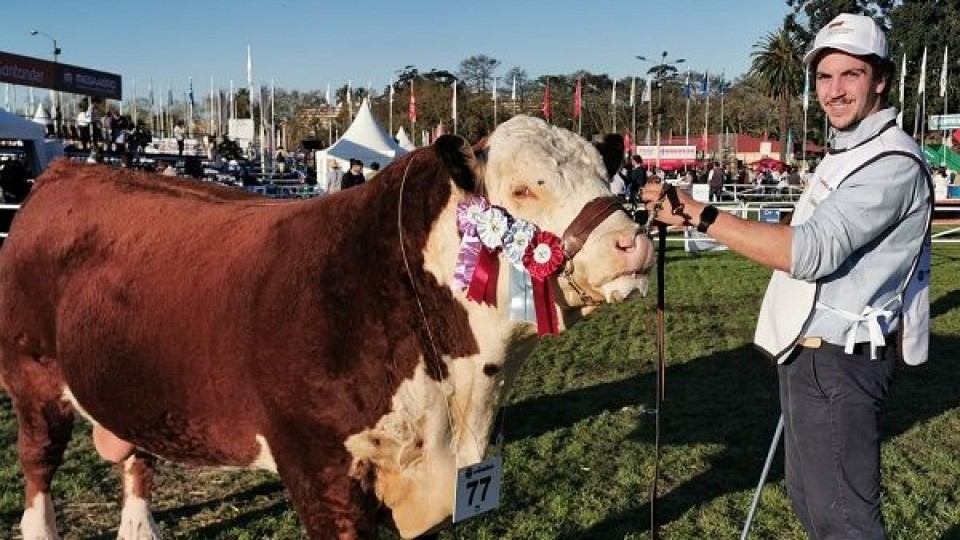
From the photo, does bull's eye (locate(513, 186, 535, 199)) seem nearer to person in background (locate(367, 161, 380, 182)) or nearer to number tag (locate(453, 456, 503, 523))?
person in background (locate(367, 161, 380, 182))

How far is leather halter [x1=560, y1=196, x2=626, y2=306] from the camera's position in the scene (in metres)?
2.54

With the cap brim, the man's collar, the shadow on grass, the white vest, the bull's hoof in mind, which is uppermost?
the cap brim

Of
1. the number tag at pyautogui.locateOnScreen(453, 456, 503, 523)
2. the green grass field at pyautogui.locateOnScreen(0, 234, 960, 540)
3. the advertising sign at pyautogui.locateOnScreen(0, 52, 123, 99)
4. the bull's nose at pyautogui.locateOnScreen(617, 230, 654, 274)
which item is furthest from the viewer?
the advertising sign at pyautogui.locateOnScreen(0, 52, 123, 99)

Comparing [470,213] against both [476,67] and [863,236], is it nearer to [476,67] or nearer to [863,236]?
[863,236]

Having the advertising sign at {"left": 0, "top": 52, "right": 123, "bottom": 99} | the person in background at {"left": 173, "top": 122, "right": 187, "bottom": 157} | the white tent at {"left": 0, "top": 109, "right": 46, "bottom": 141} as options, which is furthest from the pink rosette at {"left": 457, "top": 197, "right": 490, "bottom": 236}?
the advertising sign at {"left": 0, "top": 52, "right": 123, "bottom": 99}

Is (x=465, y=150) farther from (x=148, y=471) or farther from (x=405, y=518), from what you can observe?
(x=148, y=471)

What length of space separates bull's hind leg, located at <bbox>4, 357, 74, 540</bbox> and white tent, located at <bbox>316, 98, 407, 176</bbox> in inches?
913

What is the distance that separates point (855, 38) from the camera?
2678 mm

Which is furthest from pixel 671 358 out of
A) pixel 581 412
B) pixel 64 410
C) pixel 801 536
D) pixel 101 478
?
pixel 64 410

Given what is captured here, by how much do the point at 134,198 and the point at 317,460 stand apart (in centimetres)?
172

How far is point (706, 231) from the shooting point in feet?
8.86

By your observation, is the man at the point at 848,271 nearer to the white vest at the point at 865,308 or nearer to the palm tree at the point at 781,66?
the white vest at the point at 865,308

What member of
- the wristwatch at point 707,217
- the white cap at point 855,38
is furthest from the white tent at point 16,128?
the white cap at point 855,38

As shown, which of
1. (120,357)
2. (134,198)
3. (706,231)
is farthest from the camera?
(134,198)
